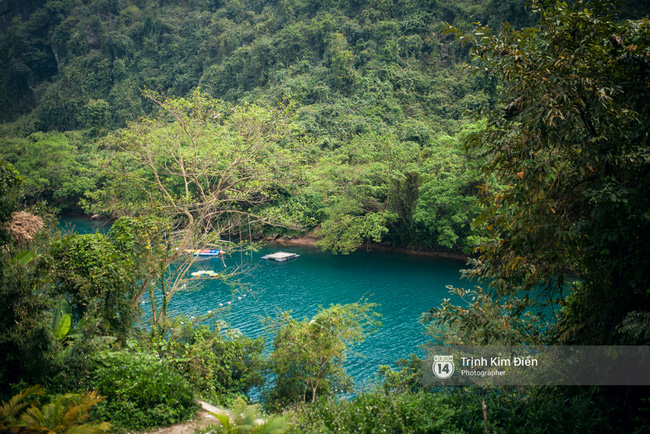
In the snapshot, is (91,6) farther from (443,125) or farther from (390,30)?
(443,125)

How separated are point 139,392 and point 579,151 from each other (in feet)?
23.5

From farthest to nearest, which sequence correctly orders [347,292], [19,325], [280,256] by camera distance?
[280,256] → [347,292] → [19,325]

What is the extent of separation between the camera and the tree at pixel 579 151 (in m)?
5.12

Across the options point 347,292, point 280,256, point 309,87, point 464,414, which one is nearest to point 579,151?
point 464,414

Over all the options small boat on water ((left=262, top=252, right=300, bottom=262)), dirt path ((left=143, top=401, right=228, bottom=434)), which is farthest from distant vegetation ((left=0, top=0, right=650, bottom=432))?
small boat on water ((left=262, top=252, right=300, bottom=262))

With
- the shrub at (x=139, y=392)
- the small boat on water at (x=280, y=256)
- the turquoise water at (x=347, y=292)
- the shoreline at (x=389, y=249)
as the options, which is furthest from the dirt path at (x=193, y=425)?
the shoreline at (x=389, y=249)

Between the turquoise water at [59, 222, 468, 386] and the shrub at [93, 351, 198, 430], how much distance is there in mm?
6051

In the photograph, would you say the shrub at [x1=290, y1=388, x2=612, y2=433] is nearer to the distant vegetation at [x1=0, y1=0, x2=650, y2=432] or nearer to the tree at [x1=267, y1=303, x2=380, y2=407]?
the distant vegetation at [x1=0, y1=0, x2=650, y2=432]

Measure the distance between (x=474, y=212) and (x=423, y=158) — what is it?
5.17m

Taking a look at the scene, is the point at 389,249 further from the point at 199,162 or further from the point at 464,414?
the point at 464,414

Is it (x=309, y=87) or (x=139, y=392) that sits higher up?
(x=309, y=87)

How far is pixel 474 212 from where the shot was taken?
22.1 metres

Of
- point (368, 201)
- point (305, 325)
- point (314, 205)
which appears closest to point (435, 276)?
point (368, 201)

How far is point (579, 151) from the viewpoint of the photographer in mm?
5676
